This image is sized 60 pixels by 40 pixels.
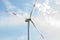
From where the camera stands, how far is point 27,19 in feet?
176

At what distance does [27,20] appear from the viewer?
54062mm

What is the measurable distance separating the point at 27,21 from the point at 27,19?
1043mm

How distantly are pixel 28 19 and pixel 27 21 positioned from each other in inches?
50.7

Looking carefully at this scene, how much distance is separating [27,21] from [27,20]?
0.47 metres

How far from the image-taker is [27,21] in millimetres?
54062

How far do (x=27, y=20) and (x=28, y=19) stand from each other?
100 centimetres

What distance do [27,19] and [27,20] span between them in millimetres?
660

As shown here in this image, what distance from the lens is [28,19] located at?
53.3 meters
